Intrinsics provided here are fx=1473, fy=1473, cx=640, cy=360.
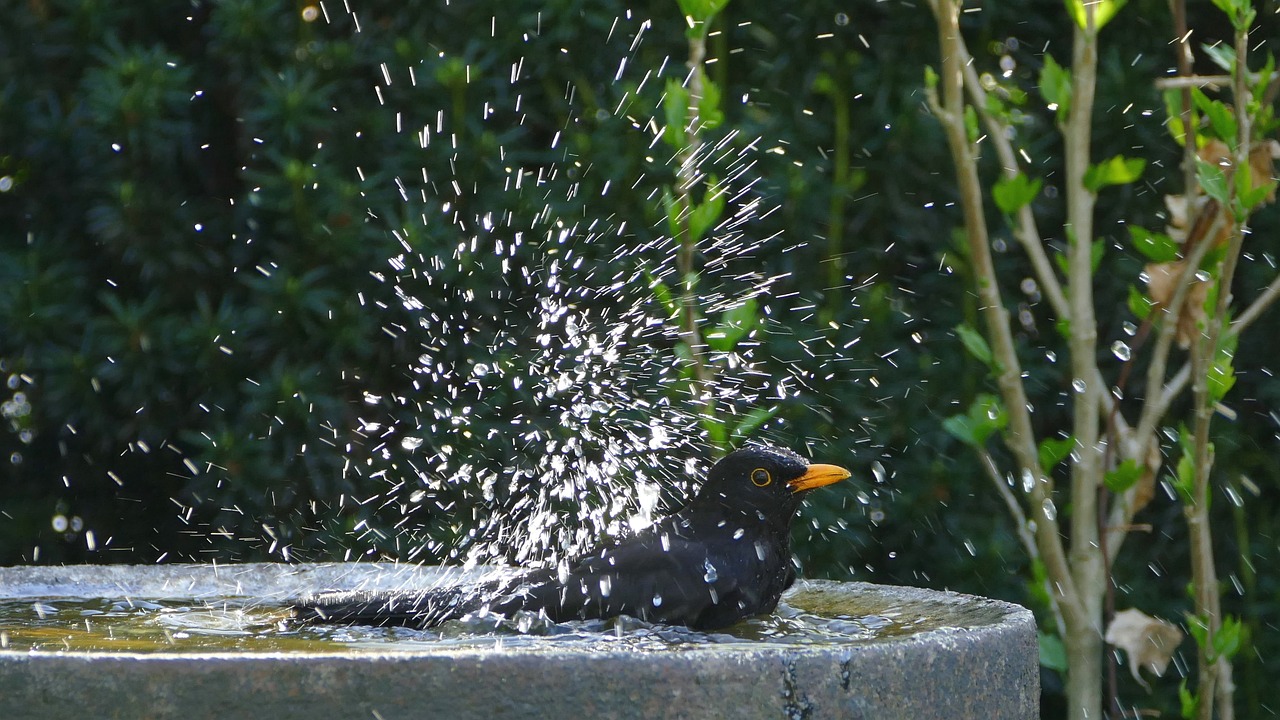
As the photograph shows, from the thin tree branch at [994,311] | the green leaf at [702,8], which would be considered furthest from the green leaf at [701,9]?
the thin tree branch at [994,311]

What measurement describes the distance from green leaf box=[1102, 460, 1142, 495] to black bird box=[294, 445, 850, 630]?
2.81 feet

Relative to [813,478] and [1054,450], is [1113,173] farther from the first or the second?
[813,478]

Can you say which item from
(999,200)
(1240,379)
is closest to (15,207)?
(999,200)

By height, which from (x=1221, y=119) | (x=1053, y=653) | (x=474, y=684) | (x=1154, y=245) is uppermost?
(x=1221, y=119)

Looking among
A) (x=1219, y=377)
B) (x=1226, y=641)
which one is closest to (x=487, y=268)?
(x=1219, y=377)

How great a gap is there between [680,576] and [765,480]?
296 millimetres

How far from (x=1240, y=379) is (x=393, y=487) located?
2.21 meters

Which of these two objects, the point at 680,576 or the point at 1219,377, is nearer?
the point at 680,576

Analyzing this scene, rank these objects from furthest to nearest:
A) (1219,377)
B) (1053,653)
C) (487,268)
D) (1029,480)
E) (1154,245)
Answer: (487,268), (1029,480), (1053,653), (1154,245), (1219,377)

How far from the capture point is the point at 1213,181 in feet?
9.46

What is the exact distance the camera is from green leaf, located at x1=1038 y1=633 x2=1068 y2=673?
125 inches

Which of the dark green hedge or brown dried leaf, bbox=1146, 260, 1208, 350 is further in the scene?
the dark green hedge

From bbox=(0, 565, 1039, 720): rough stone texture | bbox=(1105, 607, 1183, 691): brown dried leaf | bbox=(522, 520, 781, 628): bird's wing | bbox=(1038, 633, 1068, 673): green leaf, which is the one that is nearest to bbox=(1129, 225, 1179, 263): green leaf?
bbox=(1105, 607, 1183, 691): brown dried leaf

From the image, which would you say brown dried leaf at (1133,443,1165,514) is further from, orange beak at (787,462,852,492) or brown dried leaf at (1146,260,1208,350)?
orange beak at (787,462,852,492)
